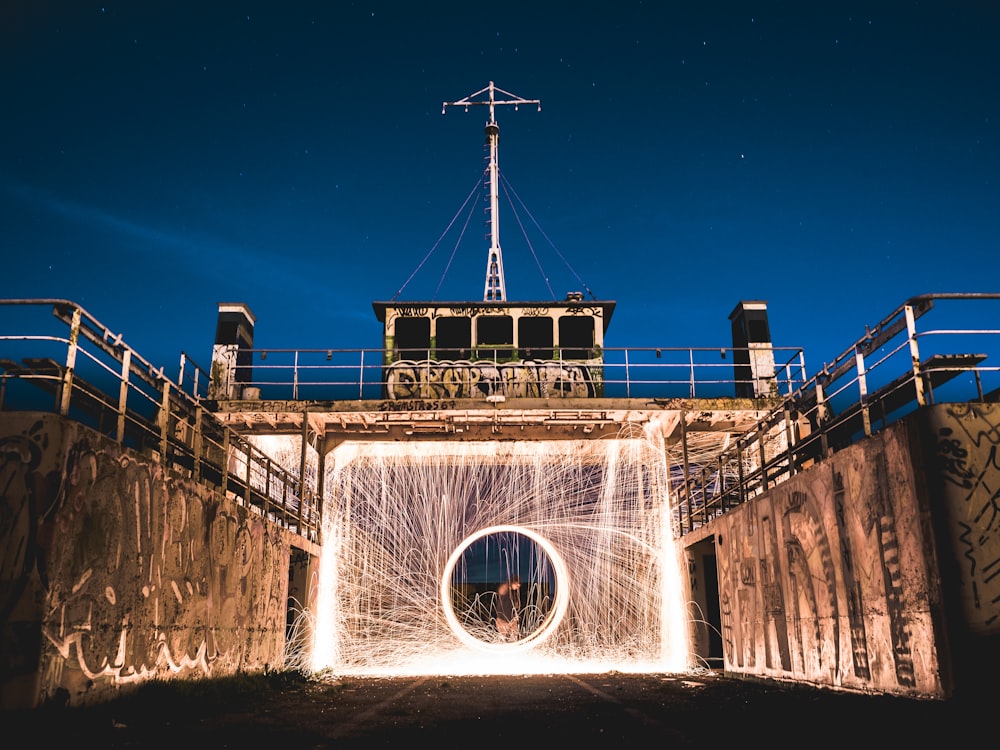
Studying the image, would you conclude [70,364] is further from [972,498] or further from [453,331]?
[453,331]

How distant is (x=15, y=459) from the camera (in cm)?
663

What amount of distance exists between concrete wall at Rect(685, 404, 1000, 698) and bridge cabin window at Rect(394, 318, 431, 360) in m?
10.7

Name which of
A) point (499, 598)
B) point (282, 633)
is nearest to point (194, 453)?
point (282, 633)

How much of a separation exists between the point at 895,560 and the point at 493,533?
12.9 m

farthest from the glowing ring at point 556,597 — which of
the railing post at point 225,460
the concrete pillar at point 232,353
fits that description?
the railing post at point 225,460

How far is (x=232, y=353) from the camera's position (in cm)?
1838

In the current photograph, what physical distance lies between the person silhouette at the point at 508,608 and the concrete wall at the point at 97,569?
13.0m

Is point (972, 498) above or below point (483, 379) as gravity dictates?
below

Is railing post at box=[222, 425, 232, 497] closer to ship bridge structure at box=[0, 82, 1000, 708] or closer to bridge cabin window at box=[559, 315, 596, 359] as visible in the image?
ship bridge structure at box=[0, 82, 1000, 708]

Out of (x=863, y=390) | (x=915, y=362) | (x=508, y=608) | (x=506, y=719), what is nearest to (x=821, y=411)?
(x=863, y=390)

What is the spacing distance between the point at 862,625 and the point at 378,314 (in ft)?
46.4

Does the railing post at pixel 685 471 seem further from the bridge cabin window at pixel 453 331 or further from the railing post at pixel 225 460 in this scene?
the railing post at pixel 225 460

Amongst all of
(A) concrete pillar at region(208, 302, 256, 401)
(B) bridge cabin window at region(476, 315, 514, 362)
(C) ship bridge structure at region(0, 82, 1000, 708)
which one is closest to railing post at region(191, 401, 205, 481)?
(C) ship bridge structure at region(0, 82, 1000, 708)

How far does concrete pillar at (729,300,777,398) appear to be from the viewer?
58.1ft
